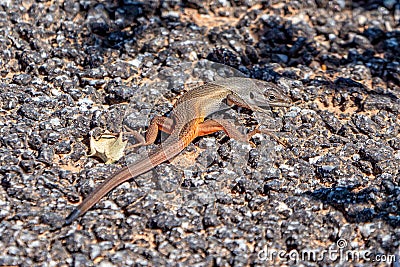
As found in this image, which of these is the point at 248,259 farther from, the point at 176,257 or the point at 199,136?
the point at 199,136

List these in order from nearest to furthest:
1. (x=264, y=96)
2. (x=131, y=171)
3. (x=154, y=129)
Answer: (x=131, y=171), (x=154, y=129), (x=264, y=96)

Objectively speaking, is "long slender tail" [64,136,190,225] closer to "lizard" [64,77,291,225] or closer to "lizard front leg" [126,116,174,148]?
"lizard" [64,77,291,225]

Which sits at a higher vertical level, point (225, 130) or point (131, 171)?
point (131, 171)

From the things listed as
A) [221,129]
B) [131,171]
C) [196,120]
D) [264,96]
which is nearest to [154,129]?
[196,120]

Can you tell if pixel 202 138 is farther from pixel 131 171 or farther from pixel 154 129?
pixel 131 171

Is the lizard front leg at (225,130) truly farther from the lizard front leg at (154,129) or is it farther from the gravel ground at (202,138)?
the lizard front leg at (154,129)

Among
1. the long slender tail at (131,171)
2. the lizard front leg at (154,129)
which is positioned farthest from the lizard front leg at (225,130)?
the lizard front leg at (154,129)
